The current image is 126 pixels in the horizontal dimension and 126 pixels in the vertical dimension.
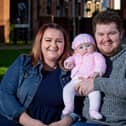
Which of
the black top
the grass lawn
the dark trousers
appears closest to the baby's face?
the black top

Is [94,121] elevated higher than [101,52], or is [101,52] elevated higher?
[101,52]

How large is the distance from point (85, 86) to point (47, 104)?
0.36 m

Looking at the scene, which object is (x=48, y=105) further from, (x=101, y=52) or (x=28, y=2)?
(x=28, y=2)

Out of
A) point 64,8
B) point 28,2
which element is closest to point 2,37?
point 28,2

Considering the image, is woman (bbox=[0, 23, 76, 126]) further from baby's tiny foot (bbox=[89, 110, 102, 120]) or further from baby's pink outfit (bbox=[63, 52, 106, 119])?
baby's tiny foot (bbox=[89, 110, 102, 120])

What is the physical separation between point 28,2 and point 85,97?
26382mm

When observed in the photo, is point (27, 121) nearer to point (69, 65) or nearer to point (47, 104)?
point (47, 104)

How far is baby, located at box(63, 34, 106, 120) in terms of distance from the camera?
162 inches

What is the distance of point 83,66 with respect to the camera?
4.19m

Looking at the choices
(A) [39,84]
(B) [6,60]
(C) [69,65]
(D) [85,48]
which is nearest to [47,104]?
(A) [39,84]

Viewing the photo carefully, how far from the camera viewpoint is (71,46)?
4.32 meters

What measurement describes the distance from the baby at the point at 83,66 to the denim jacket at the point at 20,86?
0.12 m

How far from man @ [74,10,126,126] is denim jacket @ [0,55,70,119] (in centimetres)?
32

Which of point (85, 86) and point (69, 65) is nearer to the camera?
point (85, 86)
